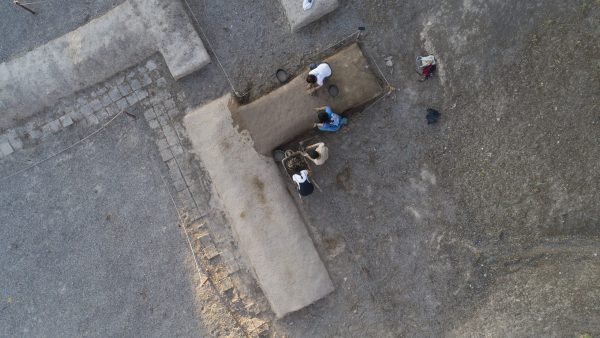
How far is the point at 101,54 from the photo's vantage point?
8.76m

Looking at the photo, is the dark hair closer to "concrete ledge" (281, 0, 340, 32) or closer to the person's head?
the person's head

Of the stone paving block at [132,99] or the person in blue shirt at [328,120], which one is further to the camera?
the stone paving block at [132,99]

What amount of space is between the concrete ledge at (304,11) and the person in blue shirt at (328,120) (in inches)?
74.7

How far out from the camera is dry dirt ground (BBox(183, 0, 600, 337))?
7.89 m

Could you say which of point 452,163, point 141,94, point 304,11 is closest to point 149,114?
point 141,94

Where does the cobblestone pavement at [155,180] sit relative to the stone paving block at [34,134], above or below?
below

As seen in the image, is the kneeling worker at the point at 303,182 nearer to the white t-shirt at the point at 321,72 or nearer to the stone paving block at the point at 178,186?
the white t-shirt at the point at 321,72

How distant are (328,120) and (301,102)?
75 centimetres

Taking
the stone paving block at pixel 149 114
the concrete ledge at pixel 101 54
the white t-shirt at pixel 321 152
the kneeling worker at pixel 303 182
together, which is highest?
the concrete ledge at pixel 101 54

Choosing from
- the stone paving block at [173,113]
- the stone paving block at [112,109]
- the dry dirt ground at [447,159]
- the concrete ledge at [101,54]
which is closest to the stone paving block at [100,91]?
the concrete ledge at [101,54]

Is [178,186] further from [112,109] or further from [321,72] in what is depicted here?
[321,72]

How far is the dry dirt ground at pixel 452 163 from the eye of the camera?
7887mm

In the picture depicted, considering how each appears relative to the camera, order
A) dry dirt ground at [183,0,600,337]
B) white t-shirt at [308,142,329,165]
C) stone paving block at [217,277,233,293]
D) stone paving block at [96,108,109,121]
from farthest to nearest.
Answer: stone paving block at [96,108,109,121] < stone paving block at [217,277,233,293] < white t-shirt at [308,142,329,165] < dry dirt ground at [183,0,600,337]

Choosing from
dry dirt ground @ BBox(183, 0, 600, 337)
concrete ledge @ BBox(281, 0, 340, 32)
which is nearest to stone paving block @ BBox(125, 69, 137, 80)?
dry dirt ground @ BBox(183, 0, 600, 337)
